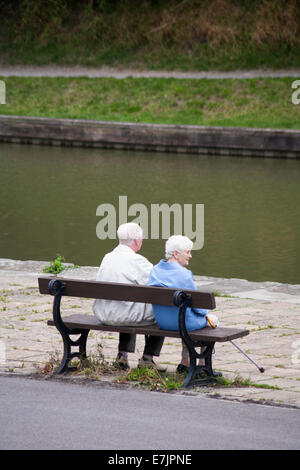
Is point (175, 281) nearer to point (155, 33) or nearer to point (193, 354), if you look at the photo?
point (193, 354)

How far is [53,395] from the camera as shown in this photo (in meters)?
6.56

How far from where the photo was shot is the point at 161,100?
119 feet

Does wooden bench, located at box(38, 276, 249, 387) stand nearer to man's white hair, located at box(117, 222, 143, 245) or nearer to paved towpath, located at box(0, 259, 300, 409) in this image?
paved towpath, located at box(0, 259, 300, 409)

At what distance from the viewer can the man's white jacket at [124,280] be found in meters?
7.17

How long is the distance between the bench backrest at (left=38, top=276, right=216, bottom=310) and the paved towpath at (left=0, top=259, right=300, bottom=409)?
2.00 ft

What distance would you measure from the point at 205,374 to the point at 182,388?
336 mm

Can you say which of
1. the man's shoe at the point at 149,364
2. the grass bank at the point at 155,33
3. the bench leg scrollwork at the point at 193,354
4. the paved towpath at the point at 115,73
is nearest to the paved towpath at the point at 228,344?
the bench leg scrollwork at the point at 193,354

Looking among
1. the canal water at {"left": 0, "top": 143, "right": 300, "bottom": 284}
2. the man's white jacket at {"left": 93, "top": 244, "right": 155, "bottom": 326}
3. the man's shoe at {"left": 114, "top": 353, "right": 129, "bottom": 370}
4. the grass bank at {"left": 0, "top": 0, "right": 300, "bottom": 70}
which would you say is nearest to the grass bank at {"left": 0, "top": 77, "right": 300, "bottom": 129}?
the grass bank at {"left": 0, "top": 0, "right": 300, "bottom": 70}

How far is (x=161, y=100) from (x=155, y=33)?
21.1ft

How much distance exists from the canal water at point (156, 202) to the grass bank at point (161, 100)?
316cm

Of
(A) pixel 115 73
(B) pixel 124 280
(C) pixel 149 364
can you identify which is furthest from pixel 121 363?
(A) pixel 115 73

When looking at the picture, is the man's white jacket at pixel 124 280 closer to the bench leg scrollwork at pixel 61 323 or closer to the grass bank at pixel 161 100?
the bench leg scrollwork at pixel 61 323

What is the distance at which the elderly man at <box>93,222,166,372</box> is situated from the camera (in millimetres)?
7172

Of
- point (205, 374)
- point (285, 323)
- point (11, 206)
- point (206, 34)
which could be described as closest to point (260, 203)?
point (11, 206)
